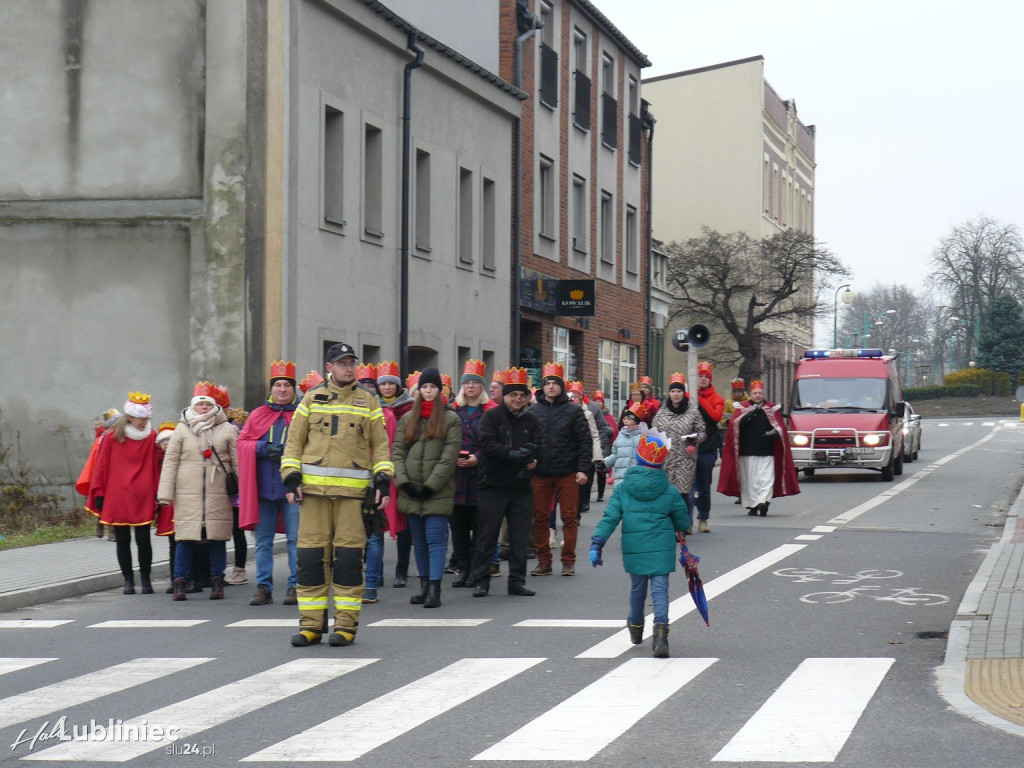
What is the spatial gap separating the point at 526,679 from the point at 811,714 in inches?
70.2

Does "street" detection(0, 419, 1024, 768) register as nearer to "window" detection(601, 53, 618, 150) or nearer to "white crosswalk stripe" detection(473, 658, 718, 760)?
"white crosswalk stripe" detection(473, 658, 718, 760)

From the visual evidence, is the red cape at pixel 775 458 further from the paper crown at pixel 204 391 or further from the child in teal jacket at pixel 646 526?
the child in teal jacket at pixel 646 526

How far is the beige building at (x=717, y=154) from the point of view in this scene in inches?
2574

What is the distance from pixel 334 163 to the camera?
23.2m

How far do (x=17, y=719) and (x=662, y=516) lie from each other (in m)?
4.05

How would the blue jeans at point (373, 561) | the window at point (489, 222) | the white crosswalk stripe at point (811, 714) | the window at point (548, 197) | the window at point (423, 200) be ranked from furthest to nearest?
the window at point (548, 197) < the window at point (489, 222) < the window at point (423, 200) < the blue jeans at point (373, 561) < the white crosswalk stripe at point (811, 714)

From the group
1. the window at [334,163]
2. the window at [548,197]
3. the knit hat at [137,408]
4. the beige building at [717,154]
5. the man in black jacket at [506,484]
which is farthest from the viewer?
the beige building at [717,154]

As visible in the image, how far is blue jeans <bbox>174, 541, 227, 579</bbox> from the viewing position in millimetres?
12273

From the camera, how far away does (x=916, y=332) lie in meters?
119

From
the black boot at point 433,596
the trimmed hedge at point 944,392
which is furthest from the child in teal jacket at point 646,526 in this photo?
the trimmed hedge at point 944,392

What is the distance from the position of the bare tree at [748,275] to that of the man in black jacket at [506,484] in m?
45.1

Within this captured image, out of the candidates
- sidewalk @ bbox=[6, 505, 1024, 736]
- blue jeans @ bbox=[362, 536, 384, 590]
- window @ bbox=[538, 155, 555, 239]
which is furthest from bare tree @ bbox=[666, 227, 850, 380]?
blue jeans @ bbox=[362, 536, 384, 590]

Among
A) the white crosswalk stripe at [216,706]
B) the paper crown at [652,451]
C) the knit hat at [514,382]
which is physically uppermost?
the knit hat at [514,382]

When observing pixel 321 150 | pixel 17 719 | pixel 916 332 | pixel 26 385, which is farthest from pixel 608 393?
pixel 916 332
